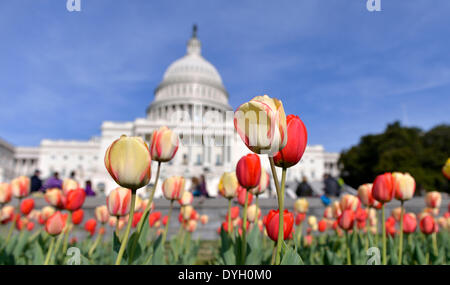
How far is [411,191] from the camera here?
1681mm

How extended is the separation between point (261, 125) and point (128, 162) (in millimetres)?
393

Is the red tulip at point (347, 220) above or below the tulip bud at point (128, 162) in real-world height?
below

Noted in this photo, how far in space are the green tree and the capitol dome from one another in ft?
87.4

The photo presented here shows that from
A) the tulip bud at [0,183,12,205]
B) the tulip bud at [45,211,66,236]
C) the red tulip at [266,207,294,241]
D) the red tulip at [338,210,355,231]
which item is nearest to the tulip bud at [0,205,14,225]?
the tulip bud at [0,183,12,205]

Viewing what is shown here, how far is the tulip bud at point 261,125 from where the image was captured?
2.73 feet

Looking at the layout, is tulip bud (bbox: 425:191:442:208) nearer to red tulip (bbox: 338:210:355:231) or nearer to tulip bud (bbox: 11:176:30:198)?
red tulip (bbox: 338:210:355:231)

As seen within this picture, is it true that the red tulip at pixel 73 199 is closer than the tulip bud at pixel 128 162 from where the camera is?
No

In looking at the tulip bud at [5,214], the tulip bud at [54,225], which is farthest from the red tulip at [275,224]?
the tulip bud at [5,214]

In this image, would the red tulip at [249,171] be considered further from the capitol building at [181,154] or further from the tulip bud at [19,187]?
the capitol building at [181,154]

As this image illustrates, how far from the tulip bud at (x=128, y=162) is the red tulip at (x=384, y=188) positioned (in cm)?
117

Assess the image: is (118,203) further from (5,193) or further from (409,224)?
(409,224)
